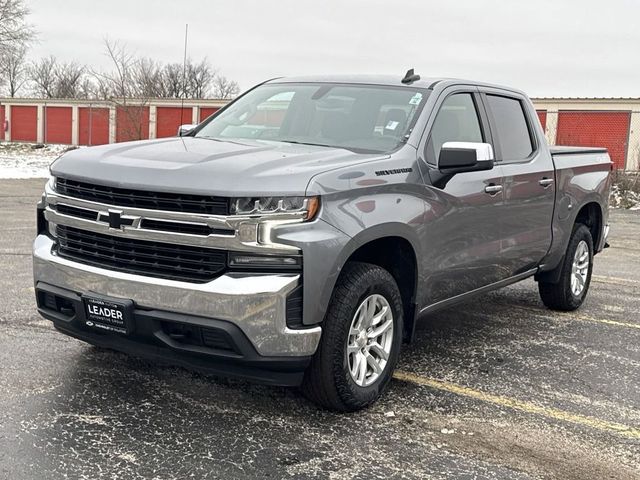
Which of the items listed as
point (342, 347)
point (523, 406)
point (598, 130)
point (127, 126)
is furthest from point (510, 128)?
point (127, 126)

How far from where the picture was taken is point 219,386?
440 cm

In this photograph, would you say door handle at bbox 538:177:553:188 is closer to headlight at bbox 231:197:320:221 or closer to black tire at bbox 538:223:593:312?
black tire at bbox 538:223:593:312

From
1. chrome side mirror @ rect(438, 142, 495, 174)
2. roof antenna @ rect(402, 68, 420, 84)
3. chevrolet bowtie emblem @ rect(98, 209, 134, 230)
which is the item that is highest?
roof antenna @ rect(402, 68, 420, 84)

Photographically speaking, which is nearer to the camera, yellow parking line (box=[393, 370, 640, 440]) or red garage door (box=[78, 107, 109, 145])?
yellow parking line (box=[393, 370, 640, 440])

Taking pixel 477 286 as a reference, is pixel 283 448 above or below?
below

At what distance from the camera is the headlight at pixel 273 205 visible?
350 cm

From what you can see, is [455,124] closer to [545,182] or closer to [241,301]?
[545,182]

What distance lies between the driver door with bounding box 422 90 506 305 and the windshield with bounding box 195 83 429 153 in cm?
25

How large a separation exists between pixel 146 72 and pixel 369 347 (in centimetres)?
3598

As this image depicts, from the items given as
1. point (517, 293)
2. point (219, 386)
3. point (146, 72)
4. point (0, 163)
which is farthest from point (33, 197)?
point (146, 72)

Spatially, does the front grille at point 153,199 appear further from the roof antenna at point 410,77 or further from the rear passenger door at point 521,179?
the rear passenger door at point 521,179

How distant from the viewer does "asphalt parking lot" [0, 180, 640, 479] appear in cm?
339

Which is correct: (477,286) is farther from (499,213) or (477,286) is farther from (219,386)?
(219,386)

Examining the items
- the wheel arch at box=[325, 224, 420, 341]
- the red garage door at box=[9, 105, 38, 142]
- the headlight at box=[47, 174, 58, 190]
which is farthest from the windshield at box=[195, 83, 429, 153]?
the red garage door at box=[9, 105, 38, 142]
